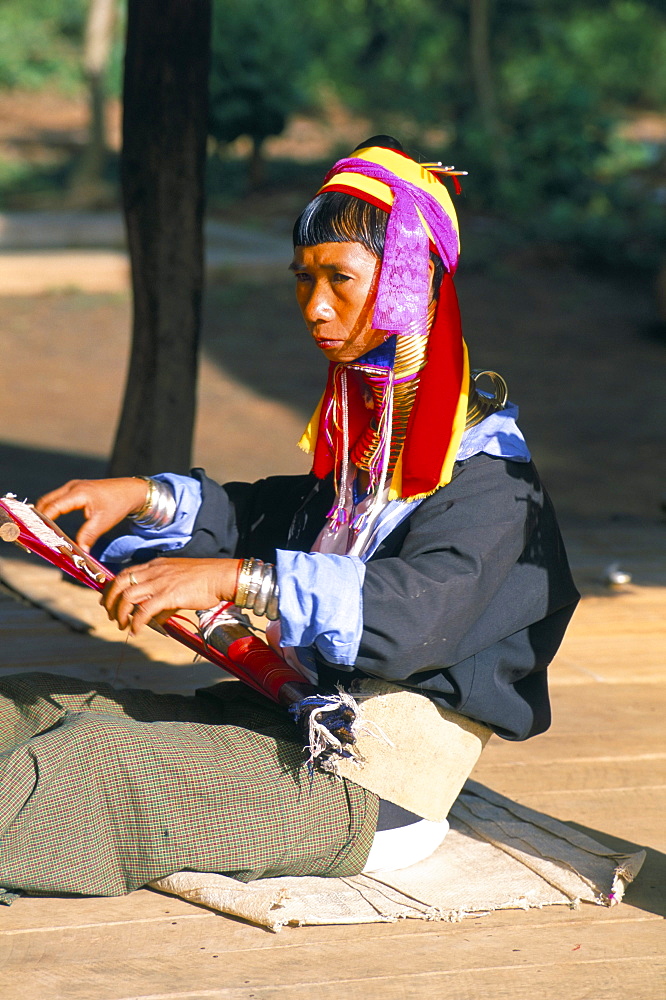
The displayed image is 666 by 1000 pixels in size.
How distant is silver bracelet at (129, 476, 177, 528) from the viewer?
2.54 meters

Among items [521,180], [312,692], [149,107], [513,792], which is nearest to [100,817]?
[312,692]

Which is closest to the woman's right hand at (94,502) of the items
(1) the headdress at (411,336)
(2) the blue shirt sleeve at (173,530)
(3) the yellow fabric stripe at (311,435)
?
(2) the blue shirt sleeve at (173,530)

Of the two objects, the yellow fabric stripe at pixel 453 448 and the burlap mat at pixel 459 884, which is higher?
the yellow fabric stripe at pixel 453 448

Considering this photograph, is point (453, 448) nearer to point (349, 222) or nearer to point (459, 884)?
point (349, 222)

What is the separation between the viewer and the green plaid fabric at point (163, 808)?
86.4 inches

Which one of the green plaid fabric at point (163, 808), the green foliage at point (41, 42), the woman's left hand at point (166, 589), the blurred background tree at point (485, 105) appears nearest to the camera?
the woman's left hand at point (166, 589)

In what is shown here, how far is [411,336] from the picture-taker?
2250 mm

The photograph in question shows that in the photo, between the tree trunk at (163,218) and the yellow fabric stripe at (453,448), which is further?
the tree trunk at (163,218)

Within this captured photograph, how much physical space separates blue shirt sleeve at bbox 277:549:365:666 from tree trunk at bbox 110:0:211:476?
2737mm

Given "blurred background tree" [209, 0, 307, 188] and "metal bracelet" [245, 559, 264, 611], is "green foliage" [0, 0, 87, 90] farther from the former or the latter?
"metal bracelet" [245, 559, 264, 611]

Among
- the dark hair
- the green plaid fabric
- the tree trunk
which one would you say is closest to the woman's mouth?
the dark hair

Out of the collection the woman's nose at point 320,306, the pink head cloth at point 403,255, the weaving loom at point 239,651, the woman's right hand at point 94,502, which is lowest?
the weaving loom at point 239,651

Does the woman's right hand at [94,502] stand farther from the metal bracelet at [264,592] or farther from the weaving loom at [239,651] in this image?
the metal bracelet at [264,592]

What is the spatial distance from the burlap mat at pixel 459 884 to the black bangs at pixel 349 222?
1.20m
